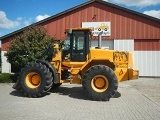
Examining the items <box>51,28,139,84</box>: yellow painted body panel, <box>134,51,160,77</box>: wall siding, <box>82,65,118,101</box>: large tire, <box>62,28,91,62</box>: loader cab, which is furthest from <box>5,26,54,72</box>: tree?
<box>134,51,160,77</box>: wall siding

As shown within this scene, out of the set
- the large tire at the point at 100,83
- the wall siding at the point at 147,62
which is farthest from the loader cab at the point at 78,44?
the wall siding at the point at 147,62

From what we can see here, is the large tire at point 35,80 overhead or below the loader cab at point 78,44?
below

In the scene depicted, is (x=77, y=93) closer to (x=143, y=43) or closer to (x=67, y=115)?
(x=67, y=115)

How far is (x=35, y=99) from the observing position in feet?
39.2

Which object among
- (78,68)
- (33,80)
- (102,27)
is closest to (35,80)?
(33,80)

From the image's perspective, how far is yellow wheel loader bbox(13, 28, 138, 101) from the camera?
472 inches

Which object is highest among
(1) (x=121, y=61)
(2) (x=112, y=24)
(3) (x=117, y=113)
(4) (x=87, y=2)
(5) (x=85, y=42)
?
(4) (x=87, y=2)

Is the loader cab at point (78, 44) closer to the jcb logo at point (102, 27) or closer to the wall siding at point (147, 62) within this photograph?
the jcb logo at point (102, 27)

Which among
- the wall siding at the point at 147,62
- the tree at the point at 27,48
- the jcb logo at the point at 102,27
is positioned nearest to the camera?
the tree at the point at 27,48

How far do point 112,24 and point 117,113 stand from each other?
48.4 ft

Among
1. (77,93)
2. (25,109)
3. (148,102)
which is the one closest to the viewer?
(25,109)

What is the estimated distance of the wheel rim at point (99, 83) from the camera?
1202 cm

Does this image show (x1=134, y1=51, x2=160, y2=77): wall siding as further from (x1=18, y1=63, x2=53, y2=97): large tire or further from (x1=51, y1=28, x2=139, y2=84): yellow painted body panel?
(x1=18, y1=63, x2=53, y2=97): large tire

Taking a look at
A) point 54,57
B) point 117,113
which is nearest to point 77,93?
point 54,57
